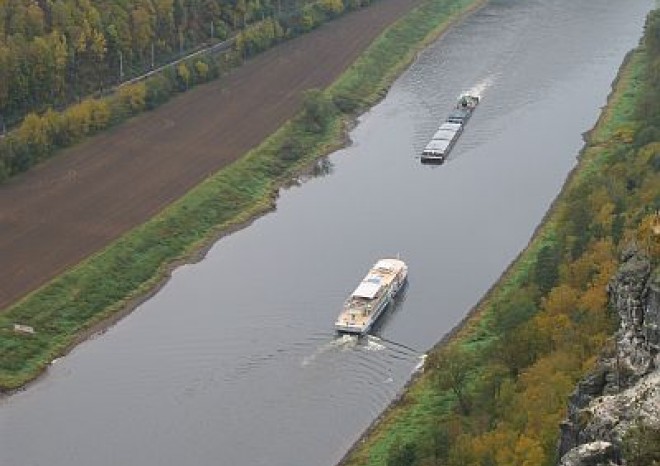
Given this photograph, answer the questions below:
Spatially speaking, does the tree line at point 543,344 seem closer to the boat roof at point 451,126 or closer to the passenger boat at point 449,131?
the passenger boat at point 449,131

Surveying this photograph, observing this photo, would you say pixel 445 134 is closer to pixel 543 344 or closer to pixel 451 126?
pixel 451 126

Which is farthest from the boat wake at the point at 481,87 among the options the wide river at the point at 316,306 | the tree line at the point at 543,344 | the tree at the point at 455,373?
the tree at the point at 455,373

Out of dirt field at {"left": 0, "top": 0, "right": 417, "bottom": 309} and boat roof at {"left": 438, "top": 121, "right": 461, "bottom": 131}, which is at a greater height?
dirt field at {"left": 0, "top": 0, "right": 417, "bottom": 309}

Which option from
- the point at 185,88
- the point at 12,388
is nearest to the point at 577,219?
the point at 12,388

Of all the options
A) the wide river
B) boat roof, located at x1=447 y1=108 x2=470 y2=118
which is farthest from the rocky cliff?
boat roof, located at x1=447 y1=108 x2=470 y2=118

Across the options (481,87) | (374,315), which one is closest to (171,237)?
(374,315)

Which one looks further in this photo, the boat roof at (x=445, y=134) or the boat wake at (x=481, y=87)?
the boat wake at (x=481, y=87)

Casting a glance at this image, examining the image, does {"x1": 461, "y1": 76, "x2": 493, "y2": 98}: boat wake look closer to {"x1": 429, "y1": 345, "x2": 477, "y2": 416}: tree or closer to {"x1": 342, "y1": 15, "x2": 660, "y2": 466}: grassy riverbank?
{"x1": 342, "y1": 15, "x2": 660, "y2": 466}: grassy riverbank
